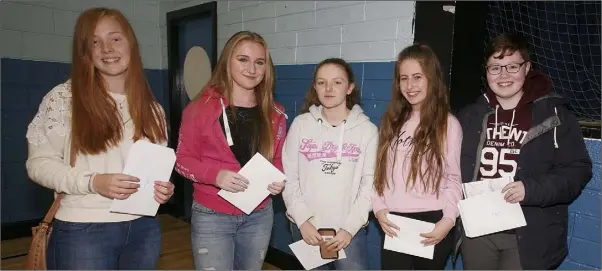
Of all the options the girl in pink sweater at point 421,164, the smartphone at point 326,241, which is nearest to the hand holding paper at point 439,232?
the girl in pink sweater at point 421,164

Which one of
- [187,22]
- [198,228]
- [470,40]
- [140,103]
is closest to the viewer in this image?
[140,103]

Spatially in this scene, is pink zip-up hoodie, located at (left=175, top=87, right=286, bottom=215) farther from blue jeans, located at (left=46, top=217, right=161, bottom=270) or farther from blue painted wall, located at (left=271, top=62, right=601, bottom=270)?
blue painted wall, located at (left=271, top=62, right=601, bottom=270)

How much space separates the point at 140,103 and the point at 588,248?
7.55 feet

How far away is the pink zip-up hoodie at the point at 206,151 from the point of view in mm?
1872

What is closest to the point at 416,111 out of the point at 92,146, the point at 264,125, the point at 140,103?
the point at 264,125

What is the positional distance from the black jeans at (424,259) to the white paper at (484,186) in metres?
0.17

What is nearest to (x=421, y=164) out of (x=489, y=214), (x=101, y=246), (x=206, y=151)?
(x=489, y=214)

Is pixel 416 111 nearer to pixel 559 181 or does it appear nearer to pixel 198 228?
pixel 559 181

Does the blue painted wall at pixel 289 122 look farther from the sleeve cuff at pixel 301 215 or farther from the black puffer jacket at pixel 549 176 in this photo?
the sleeve cuff at pixel 301 215

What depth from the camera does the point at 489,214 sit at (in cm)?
179

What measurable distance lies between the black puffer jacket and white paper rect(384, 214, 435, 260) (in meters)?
0.40

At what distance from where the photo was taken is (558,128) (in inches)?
69.7

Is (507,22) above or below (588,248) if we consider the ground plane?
above

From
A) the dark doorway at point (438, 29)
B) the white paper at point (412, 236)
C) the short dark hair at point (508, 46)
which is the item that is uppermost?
the dark doorway at point (438, 29)
